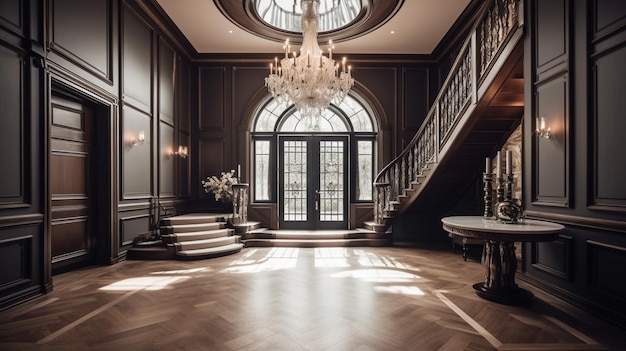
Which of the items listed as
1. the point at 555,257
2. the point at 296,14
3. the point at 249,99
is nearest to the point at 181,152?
the point at 249,99

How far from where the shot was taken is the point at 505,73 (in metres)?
4.21

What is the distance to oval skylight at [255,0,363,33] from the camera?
6.54 m

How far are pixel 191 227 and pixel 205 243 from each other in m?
0.48

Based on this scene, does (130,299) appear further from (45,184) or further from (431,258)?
(431,258)

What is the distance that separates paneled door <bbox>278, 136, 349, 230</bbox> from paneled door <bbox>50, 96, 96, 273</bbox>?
406 centimetres

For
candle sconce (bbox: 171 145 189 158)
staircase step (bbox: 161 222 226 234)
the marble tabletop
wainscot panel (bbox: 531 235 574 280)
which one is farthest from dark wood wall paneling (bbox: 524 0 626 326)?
candle sconce (bbox: 171 145 189 158)

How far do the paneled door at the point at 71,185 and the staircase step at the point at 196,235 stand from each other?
111 centimetres

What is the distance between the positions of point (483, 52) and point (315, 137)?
4.30 m

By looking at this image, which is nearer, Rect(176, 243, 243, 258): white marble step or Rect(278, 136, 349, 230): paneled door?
Rect(176, 243, 243, 258): white marble step

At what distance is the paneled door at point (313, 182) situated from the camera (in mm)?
8156

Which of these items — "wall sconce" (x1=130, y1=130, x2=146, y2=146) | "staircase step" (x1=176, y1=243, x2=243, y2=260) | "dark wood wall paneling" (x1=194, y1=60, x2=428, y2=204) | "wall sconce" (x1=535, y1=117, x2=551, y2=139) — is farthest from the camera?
"dark wood wall paneling" (x1=194, y1=60, x2=428, y2=204)

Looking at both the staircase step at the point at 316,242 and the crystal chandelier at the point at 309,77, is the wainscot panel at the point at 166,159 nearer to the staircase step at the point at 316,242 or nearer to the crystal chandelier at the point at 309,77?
the staircase step at the point at 316,242

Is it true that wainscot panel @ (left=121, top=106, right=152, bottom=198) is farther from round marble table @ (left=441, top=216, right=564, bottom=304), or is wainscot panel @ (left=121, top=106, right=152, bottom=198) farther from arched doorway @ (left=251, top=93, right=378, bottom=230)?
round marble table @ (left=441, top=216, right=564, bottom=304)

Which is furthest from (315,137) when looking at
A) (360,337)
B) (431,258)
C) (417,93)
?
(360,337)
